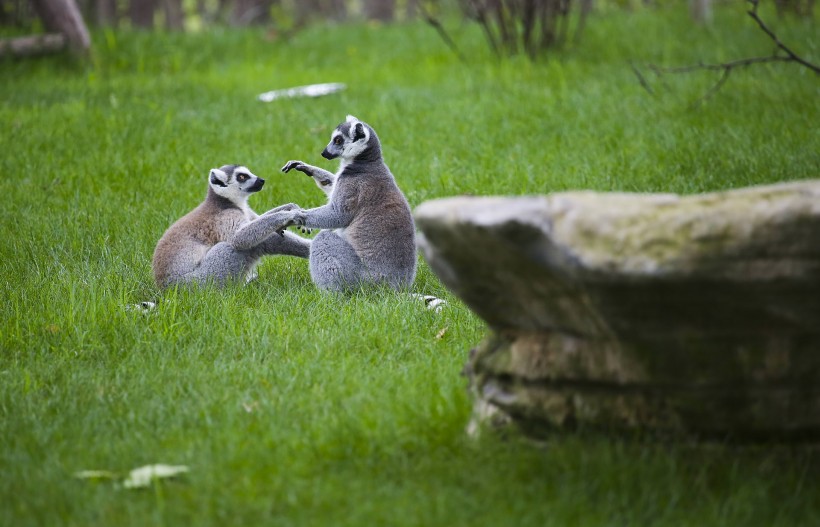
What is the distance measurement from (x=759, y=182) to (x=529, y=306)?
170 inches

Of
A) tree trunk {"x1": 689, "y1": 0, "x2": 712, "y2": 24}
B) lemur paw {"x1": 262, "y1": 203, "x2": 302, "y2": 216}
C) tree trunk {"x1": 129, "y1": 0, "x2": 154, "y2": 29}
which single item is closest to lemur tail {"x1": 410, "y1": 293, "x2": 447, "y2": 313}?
lemur paw {"x1": 262, "y1": 203, "x2": 302, "y2": 216}

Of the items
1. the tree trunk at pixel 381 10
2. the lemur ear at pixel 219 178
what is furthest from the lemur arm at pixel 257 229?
the tree trunk at pixel 381 10

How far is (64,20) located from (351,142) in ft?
25.2

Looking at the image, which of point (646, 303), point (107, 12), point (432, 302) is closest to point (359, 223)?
point (432, 302)

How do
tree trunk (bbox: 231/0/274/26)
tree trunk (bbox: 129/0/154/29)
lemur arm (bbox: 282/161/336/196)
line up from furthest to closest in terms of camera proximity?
1. tree trunk (bbox: 231/0/274/26)
2. tree trunk (bbox: 129/0/154/29)
3. lemur arm (bbox: 282/161/336/196)

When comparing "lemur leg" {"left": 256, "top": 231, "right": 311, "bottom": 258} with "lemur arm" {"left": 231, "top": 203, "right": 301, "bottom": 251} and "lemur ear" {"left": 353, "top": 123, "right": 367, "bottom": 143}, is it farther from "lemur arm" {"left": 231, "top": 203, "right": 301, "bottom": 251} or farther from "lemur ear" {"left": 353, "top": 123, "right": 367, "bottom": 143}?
"lemur ear" {"left": 353, "top": 123, "right": 367, "bottom": 143}

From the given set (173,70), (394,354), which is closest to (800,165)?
(394,354)

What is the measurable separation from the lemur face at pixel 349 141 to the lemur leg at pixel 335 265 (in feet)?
1.71

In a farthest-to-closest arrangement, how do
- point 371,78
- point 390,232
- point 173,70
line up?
point 173,70 < point 371,78 < point 390,232

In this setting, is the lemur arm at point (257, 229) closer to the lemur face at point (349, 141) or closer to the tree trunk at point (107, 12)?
the lemur face at point (349, 141)

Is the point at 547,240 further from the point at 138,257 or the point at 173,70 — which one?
the point at 173,70

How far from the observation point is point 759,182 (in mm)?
6633

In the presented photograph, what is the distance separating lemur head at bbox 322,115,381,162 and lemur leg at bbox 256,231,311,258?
0.60 meters

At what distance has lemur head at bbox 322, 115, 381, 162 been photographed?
18.0 ft
